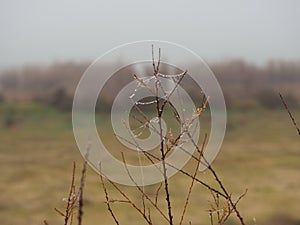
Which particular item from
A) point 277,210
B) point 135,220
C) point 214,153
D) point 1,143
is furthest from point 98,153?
point 1,143

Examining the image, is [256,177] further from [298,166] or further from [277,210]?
[277,210]

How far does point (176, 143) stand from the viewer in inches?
48.4

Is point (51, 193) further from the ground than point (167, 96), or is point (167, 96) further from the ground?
point (51, 193)

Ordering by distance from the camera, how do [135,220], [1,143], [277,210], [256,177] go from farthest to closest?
1. [1,143]
2. [256,177]
3. [277,210]
4. [135,220]

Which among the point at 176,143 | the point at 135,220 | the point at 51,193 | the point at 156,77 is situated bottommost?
the point at 176,143

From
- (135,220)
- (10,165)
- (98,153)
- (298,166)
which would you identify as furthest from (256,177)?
(98,153)

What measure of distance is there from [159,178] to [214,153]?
0.54 feet

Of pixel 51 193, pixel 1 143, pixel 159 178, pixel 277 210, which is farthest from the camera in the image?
pixel 1 143

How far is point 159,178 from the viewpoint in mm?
1438

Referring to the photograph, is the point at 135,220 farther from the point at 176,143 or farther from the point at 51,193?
the point at 176,143

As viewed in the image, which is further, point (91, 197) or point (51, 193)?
point (51, 193)

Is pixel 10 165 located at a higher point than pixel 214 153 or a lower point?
higher

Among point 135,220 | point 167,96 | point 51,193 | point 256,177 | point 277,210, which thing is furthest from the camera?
point 256,177

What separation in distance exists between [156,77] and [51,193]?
32.3m
